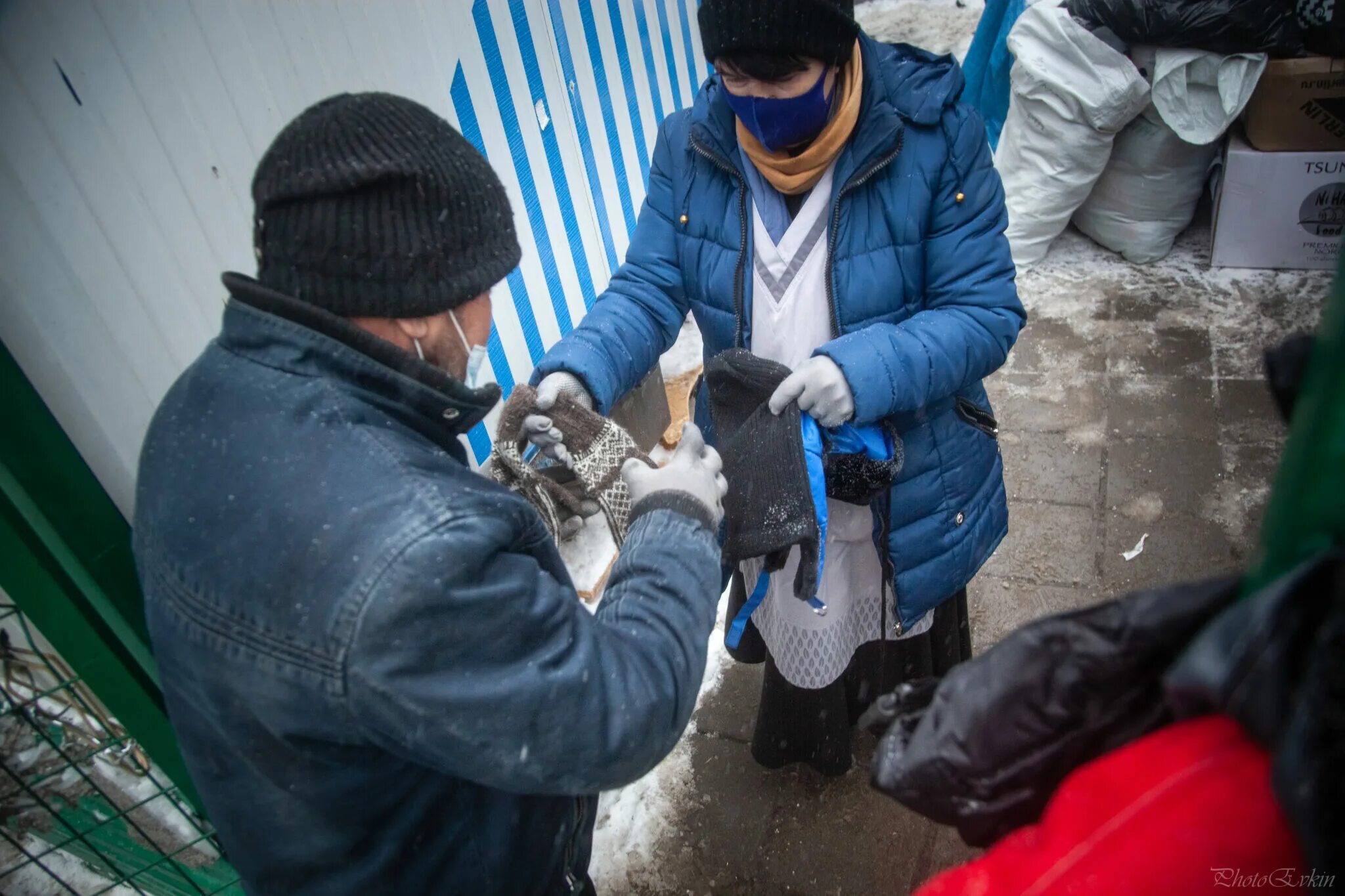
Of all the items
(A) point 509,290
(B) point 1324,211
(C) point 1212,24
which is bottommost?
(B) point 1324,211

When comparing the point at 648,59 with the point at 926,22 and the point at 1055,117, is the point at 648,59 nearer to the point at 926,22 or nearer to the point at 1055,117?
the point at 1055,117

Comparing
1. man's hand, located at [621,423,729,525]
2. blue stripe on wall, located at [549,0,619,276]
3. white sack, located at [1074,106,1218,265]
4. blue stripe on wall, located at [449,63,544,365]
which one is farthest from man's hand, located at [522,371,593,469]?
white sack, located at [1074,106,1218,265]

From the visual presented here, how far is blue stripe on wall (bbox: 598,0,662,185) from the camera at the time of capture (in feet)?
13.1

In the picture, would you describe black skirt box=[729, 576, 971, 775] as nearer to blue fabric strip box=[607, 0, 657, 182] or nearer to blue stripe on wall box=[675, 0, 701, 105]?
blue fabric strip box=[607, 0, 657, 182]

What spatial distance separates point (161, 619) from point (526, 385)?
829mm

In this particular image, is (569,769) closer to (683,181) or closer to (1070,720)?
(1070,720)

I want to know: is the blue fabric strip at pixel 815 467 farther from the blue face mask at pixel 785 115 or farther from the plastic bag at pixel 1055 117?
the plastic bag at pixel 1055 117

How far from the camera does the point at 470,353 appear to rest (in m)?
1.30

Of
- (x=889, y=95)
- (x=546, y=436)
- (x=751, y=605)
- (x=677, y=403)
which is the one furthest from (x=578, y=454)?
(x=677, y=403)

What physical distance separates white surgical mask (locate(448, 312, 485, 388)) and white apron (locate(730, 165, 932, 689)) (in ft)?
2.25

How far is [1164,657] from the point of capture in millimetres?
781

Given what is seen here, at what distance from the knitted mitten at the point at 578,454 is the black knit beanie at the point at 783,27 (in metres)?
0.80

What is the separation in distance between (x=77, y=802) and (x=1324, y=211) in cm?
586

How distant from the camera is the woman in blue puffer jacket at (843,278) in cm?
159
